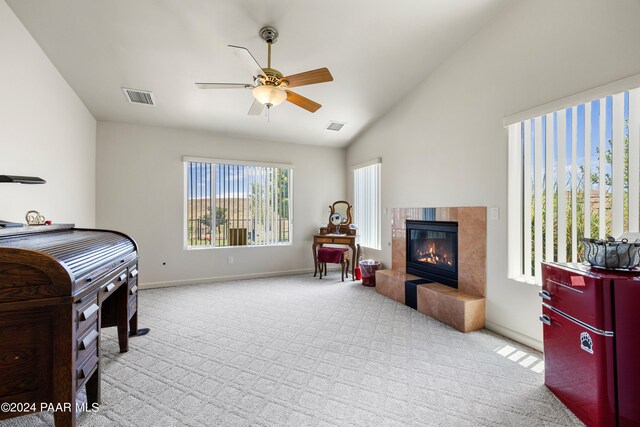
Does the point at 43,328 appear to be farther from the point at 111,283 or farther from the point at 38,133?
the point at 38,133

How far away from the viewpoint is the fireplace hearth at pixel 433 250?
129 inches

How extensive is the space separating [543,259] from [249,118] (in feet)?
13.4

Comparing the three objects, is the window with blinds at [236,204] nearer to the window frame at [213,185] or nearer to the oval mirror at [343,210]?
the window frame at [213,185]

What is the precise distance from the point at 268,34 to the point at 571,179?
9.62ft

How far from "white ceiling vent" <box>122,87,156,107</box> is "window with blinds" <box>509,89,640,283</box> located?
422 cm

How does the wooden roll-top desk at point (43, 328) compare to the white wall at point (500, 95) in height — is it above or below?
below

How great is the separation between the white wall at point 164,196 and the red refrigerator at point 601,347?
4126mm

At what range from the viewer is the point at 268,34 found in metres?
2.58

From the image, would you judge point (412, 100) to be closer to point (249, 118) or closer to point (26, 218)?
point (249, 118)

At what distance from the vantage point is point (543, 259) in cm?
245

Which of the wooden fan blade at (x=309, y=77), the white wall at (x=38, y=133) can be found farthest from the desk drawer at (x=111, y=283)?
the wooden fan blade at (x=309, y=77)

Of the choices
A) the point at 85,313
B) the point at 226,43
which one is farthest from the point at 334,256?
the point at 85,313

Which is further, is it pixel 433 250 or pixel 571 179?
pixel 433 250

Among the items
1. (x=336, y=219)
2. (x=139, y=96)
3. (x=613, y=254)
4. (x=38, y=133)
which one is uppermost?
(x=139, y=96)
